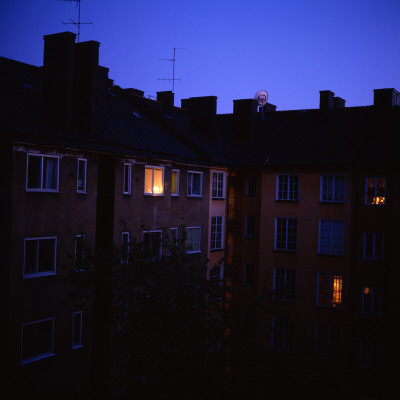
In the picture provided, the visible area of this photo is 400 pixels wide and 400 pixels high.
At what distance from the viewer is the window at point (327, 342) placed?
3042 cm

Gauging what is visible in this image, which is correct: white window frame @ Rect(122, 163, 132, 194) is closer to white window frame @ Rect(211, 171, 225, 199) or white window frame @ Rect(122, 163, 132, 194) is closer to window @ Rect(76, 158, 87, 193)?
window @ Rect(76, 158, 87, 193)

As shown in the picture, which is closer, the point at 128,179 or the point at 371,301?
the point at 128,179

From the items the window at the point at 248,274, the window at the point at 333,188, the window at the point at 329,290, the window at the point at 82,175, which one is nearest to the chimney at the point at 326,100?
the window at the point at 333,188

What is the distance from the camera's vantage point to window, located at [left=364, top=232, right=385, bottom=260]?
29.5m

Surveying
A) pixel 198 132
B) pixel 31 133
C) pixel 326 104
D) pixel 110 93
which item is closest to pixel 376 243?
pixel 326 104

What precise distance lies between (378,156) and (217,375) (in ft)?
73.4

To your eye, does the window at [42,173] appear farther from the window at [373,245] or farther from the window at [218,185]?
the window at [373,245]

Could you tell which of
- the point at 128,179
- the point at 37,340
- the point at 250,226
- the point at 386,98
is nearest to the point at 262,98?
the point at 386,98

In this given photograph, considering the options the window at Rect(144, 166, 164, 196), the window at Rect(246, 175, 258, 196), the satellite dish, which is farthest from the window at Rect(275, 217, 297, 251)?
the satellite dish

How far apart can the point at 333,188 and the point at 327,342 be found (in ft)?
35.7

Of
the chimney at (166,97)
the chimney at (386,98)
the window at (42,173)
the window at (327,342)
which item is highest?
the chimney at (166,97)

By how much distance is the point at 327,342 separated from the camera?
3089cm

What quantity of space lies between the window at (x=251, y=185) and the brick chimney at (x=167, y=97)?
9957mm

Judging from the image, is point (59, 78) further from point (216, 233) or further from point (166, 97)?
point (166, 97)
